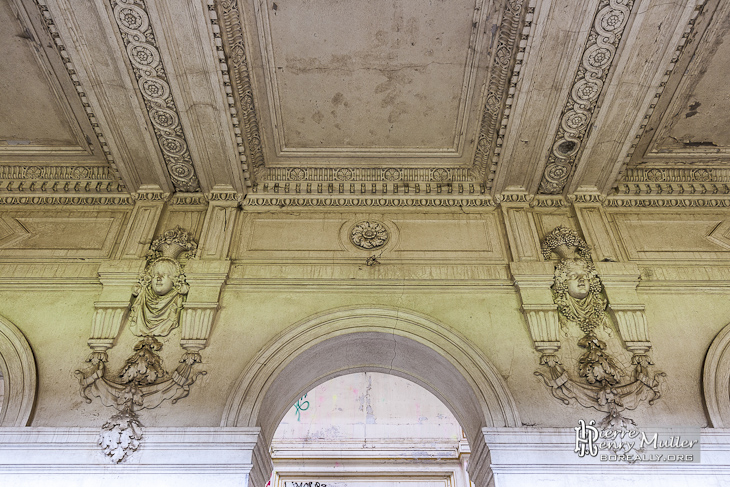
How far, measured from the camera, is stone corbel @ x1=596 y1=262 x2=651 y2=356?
369 centimetres

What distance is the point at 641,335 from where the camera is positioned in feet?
12.2

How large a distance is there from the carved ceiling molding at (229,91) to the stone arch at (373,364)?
1618 millimetres

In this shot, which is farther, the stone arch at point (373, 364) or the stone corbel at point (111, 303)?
the stone corbel at point (111, 303)

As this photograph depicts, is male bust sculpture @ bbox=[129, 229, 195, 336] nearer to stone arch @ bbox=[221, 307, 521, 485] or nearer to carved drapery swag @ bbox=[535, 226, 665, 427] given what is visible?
stone arch @ bbox=[221, 307, 521, 485]

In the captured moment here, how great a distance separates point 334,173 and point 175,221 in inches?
60.7

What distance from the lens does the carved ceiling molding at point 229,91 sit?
3.51 metres

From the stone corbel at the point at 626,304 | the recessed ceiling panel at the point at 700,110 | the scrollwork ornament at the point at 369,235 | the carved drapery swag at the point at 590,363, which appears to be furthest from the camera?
the scrollwork ornament at the point at 369,235

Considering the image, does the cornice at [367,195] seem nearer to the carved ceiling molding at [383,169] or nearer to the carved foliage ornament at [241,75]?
the carved ceiling molding at [383,169]

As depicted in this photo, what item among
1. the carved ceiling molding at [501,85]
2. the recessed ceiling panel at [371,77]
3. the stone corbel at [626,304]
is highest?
the recessed ceiling panel at [371,77]

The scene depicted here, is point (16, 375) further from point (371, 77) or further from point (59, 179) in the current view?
point (371, 77)

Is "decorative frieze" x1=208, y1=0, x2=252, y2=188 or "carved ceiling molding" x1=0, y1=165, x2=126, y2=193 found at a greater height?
"carved ceiling molding" x1=0, y1=165, x2=126, y2=193

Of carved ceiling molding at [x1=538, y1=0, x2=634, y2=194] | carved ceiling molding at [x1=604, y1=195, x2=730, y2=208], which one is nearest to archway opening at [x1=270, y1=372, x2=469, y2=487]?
carved ceiling molding at [x1=604, y1=195, x2=730, y2=208]

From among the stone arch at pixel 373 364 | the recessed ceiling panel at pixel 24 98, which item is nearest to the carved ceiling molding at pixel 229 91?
the recessed ceiling panel at pixel 24 98

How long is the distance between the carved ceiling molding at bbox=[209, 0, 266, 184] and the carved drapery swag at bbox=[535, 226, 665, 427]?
2.77m
